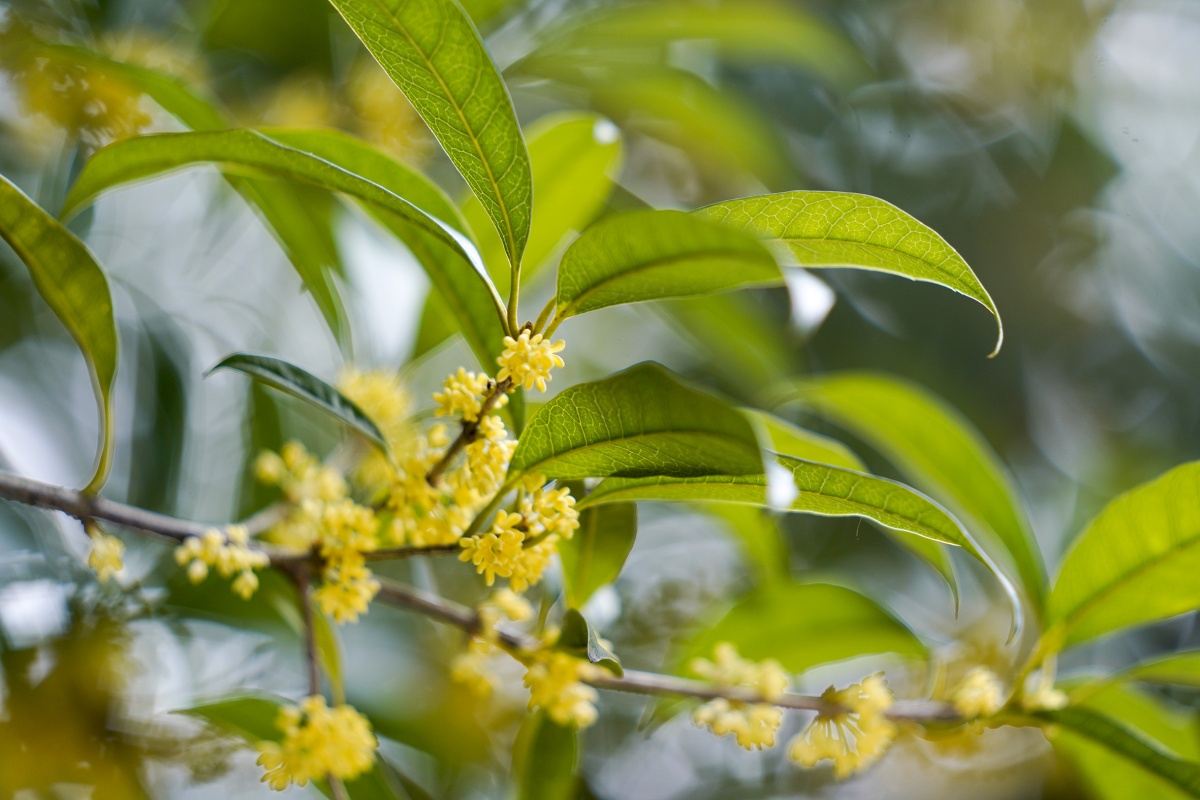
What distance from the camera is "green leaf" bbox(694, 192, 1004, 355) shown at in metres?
0.65

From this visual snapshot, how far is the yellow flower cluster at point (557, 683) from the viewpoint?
2.80ft

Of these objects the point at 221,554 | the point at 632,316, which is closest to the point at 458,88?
the point at 221,554

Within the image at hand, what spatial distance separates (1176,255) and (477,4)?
220 cm

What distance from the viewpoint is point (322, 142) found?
91 centimetres

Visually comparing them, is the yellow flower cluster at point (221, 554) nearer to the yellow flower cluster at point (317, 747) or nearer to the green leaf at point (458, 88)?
the yellow flower cluster at point (317, 747)

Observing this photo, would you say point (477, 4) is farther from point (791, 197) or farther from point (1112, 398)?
point (1112, 398)

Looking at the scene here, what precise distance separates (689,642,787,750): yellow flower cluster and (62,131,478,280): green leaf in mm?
561

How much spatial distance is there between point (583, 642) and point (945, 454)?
67 centimetres

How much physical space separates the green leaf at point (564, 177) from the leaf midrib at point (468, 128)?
489mm

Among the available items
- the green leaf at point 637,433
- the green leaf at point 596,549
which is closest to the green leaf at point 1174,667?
the green leaf at point 596,549

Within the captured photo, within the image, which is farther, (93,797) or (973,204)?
(973,204)

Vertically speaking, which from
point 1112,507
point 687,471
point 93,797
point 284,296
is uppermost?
point 284,296

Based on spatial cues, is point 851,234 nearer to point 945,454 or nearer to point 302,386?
Answer: point 302,386

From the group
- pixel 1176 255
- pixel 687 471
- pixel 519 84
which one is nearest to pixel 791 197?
pixel 687 471
